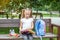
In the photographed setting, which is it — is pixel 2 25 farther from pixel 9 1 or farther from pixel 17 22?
pixel 9 1

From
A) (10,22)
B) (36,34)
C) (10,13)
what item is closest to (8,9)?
(10,13)

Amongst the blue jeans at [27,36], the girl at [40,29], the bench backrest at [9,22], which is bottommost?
the blue jeans at [27,36]

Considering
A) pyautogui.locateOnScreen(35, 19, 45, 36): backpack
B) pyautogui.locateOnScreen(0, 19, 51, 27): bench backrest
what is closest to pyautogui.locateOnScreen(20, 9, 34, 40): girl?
pyautogui.locateOnScreen(35, 19, 45, 36): backpack

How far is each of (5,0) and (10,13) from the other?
1.75 m

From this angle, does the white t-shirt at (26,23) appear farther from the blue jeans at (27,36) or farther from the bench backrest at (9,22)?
the bench backrest at (9,22)

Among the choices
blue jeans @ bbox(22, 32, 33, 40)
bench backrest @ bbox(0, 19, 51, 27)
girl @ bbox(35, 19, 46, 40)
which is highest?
A: bench backrest @ bbox(0, 19, 51, 27)

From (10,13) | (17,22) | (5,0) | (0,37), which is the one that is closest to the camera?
(0,37)

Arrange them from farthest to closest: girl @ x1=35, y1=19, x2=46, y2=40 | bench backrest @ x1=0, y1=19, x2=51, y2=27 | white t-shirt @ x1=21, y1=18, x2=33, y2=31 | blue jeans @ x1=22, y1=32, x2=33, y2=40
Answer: bench backrest @ x1=0, y1=19, x2=51, y2=27 < girl @ x1=35, y1=19, x2=46, y2=40 < white t-shirt @ x1=21, y1=18, x2=33, y2=31 < blue jeans @ x1=22, y1=32, x2=33, y2=40

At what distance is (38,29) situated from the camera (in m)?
7.71

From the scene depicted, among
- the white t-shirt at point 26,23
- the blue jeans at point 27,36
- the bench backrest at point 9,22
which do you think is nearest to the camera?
the blue jeans at point 27,36

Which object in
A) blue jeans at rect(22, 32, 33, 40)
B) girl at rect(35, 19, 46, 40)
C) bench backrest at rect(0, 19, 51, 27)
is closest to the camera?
blue jeans at rect(22, 32, 33, 40)

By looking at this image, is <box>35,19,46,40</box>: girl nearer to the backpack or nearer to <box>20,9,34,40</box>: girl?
the backpack

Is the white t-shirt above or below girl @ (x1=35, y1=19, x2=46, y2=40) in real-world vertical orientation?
above

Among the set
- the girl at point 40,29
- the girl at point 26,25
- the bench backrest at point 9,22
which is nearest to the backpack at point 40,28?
the girl at point 40,29
